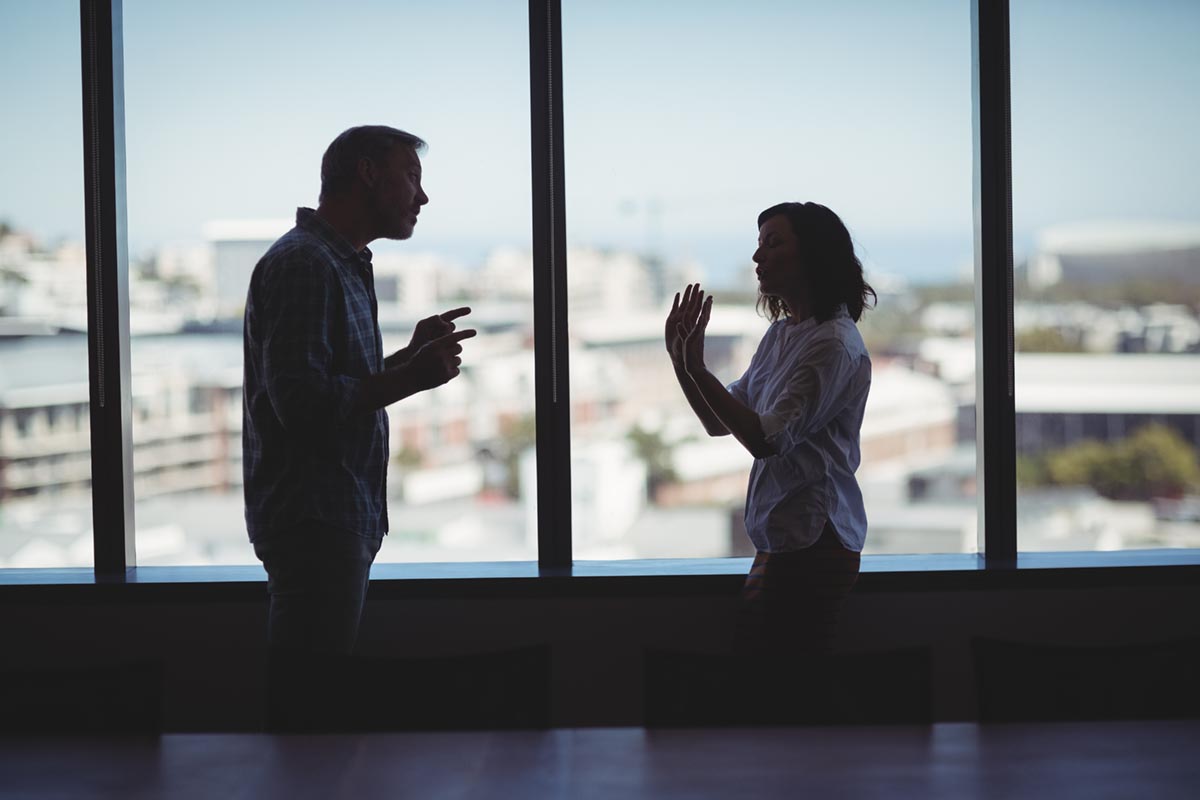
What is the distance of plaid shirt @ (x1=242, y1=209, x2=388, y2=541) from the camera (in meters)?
1.85

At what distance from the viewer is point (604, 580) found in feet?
8.97

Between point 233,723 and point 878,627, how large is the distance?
Answer: 1681 millimetres

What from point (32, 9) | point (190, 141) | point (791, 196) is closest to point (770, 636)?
point (791, 196)

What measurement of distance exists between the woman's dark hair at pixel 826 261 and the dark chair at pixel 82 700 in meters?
1.38

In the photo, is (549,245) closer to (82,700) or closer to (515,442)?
(515,442)

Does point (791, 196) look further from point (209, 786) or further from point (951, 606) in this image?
point (209, 786)

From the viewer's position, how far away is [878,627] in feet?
9.02

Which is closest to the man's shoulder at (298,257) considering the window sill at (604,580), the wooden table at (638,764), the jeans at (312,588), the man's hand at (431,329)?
the man's hand at (431,329)

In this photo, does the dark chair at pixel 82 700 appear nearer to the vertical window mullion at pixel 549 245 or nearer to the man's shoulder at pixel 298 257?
the man's shoulder at pixel 298 257

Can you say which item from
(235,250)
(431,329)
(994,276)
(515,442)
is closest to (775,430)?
(431,329)

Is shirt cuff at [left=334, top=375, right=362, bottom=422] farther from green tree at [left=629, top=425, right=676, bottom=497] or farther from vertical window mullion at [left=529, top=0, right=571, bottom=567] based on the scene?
green tree at [left=629, top=425, right=676, bottom=497]

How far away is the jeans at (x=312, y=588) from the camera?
192cm

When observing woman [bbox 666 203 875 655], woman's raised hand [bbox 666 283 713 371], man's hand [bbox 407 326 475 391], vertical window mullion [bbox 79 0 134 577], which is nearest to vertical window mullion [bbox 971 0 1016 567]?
woman [bbox 666 203 875 655]

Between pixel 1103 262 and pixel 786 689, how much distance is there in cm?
191
